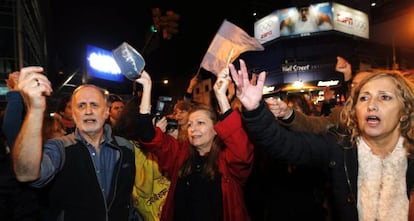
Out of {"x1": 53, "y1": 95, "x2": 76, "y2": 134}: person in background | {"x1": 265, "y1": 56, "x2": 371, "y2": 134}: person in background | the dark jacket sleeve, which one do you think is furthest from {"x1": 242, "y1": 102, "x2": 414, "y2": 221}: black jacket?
{"x1": 53, "y1": 95, "x2": 76, "y2": 134}: person in background

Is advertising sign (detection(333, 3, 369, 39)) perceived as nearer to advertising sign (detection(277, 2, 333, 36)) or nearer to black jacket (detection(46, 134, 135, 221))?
advertising sign (detection(277, 2, 333, 36))

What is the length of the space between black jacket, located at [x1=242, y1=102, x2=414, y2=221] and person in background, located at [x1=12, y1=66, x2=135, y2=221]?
1387 mm

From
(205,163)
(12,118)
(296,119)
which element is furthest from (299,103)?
(12,118)

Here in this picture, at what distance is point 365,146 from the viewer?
2826 mm

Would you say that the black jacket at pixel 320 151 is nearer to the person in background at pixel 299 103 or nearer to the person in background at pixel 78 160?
the person in background at pixel 78 160

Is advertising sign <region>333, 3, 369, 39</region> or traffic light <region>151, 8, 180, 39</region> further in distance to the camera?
advertising sign <region>333, 3, 369, 39</region>

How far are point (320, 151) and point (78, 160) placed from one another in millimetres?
2021

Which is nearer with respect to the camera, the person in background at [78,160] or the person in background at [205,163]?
the person in background at [78,160]

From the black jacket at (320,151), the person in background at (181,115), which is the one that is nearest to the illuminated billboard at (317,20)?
the person in background at (181,115)

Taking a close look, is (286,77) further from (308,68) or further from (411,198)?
(411,198)

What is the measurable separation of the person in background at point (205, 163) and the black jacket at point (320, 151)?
0.62m

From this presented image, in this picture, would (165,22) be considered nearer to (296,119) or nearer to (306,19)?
(296,119)

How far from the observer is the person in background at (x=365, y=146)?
8.70ft

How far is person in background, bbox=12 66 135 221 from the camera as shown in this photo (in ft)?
8.29
